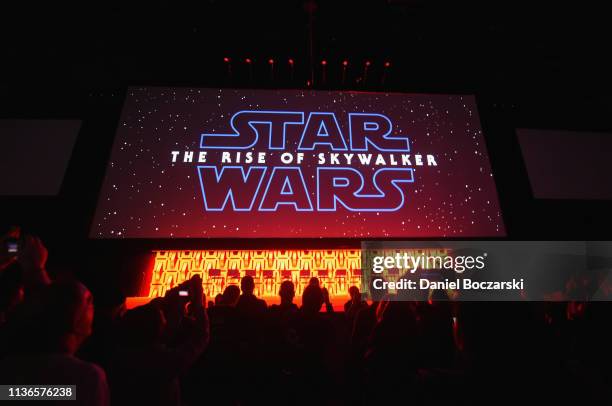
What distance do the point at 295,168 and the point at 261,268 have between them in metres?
1.57

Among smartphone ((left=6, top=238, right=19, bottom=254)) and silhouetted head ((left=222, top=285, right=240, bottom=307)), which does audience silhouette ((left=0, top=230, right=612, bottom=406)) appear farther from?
silhouetted head ((left=222, top=285, right=240, bottom=307))

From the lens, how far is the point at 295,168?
4902 mm

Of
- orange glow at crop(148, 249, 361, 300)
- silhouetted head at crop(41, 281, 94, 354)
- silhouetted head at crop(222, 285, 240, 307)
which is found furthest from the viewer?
orange glow at crop(148, 249, 361, 300)

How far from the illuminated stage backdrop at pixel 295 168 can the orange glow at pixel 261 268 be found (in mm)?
802

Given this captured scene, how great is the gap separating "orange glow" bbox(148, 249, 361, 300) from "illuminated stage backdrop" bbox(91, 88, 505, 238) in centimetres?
80

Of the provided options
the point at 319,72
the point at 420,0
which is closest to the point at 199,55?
the point at 319,72

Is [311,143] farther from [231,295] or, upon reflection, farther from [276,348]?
[276,348]

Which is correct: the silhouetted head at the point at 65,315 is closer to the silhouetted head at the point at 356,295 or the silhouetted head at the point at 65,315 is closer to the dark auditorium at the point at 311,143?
the dark auditorium at the point at 311,143

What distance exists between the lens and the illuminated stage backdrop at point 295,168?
4.64 m

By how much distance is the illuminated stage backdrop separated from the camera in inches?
183

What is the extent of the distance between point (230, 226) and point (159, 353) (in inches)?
120

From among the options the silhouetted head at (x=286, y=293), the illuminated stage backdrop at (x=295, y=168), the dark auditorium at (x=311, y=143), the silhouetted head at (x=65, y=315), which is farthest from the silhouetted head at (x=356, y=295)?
the silhouetted head at (x=65, y=315)

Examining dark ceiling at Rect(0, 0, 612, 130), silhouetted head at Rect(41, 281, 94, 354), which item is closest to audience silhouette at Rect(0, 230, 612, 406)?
silhouetted head at Rect(41, 281, 94, 354)

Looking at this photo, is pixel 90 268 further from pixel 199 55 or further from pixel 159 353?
pixel 159 353
